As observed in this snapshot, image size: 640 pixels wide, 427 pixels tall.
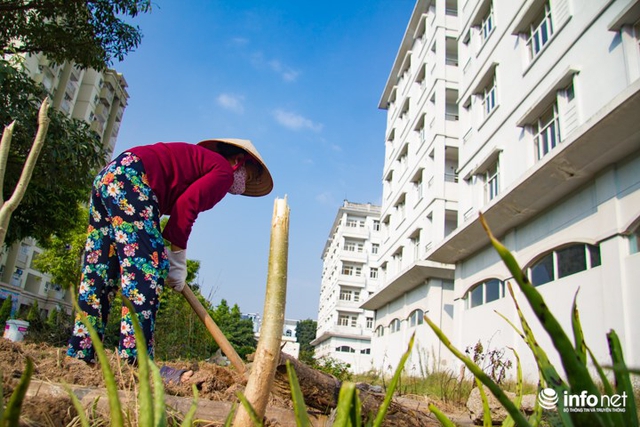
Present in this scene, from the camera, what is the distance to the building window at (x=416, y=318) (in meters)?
19.3

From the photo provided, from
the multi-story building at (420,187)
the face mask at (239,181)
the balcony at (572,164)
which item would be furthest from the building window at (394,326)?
the face mask at (239,181)

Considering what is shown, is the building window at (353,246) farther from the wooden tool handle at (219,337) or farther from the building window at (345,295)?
the wooden tool handle at (219,337)

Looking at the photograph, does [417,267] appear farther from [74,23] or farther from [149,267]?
[149,267]

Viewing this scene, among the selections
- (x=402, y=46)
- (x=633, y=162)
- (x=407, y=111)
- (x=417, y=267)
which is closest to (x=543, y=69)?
(x=633, y=162)

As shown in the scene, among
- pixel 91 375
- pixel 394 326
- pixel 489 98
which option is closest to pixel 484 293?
pixel 489 98

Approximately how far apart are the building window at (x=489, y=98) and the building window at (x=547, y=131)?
2906 millimetres

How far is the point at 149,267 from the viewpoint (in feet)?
7.78

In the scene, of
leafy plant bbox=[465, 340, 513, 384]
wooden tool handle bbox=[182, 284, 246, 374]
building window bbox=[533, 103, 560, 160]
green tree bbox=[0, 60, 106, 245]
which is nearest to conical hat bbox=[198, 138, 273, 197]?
wooden tool handle bbox=[182, 284, 246, 374]

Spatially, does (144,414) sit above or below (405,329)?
below

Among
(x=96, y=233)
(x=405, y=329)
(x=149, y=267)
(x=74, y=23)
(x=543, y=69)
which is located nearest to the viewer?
(x=149, y=267)

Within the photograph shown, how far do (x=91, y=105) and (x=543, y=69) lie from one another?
36.0m

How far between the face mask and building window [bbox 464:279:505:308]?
10.9 meters

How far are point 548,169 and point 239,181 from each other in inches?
310

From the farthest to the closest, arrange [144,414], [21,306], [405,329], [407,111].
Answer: [21,306]
[407,111]
[405,329]
[144,414]
